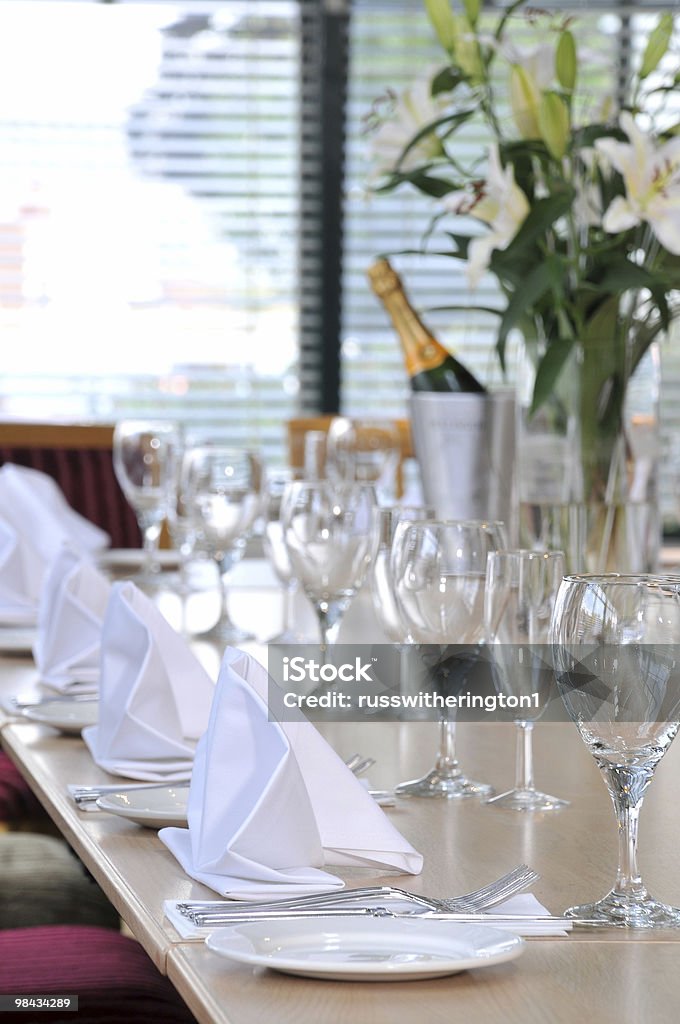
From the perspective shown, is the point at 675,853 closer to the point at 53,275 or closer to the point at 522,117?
the point at 522,117

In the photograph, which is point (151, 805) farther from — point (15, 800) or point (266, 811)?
point (15, 800)

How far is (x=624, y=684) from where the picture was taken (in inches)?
24.4

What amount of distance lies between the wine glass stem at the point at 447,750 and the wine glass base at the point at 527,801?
0.04 meters

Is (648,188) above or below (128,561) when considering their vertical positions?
above

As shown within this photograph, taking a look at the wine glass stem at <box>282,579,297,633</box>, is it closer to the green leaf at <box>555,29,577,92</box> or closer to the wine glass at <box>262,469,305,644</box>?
the wine glass at <box>262,469,305,644</box>

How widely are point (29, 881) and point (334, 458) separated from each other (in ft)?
2.76

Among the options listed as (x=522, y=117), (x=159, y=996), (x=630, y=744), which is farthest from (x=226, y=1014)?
(x=522, y=117)

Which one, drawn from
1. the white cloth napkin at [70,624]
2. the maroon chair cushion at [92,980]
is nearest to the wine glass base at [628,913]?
the maroon chair cushion at [92,980]

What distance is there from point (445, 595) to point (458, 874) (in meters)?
0.19

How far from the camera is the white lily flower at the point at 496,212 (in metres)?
1.42

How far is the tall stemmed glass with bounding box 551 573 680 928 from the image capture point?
0.62 meters

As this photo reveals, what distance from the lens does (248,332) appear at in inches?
140

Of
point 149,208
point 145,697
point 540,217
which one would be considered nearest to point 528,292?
point 540,217

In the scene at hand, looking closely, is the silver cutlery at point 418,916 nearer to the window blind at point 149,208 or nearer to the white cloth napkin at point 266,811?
the white cloth napkin at point 266,811
